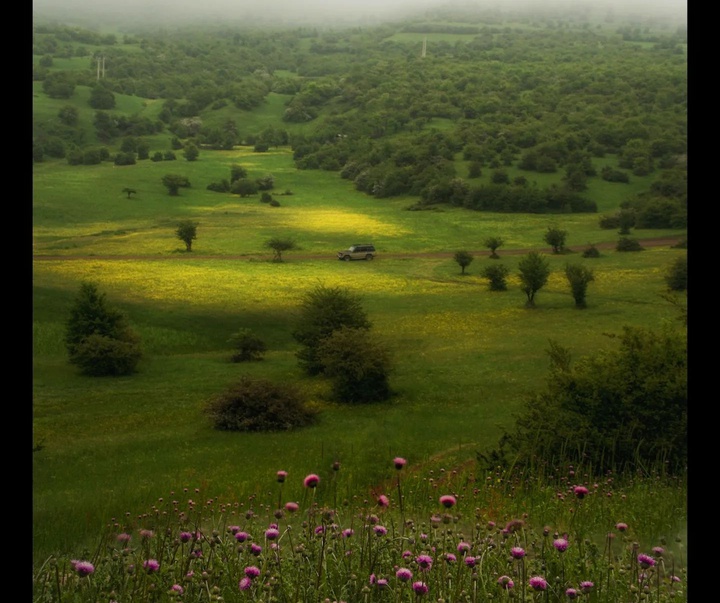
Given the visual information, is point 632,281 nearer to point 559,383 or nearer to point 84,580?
point 559,383

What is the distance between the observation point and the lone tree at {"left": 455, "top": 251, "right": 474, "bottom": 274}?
13008 mm

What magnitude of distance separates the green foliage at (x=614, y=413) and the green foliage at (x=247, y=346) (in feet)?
12.1

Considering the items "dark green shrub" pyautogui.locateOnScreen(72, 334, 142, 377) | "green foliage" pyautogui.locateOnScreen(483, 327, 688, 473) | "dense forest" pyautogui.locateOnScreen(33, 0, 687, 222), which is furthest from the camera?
"dense forest" pyautogui.locateOnScreen(33, 0, 687, 222)

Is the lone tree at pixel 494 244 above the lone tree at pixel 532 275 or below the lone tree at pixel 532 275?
above

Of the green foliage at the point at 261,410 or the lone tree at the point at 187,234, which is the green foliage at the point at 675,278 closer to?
the green foliage at the point at 261,410

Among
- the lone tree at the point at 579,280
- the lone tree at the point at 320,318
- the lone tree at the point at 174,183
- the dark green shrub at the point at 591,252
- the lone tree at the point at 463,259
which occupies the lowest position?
the lone tree at the point at 320,318

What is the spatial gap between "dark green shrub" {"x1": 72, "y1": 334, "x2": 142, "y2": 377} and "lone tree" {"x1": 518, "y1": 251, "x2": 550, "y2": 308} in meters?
6.15

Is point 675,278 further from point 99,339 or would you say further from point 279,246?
point 99,339

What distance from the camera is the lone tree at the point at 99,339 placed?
34.3 feet

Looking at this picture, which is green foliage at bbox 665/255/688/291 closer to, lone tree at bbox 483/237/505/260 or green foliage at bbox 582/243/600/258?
green foliage at bbox 582/243/600/258

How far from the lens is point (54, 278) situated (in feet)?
38.0

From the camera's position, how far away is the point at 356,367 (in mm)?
10570

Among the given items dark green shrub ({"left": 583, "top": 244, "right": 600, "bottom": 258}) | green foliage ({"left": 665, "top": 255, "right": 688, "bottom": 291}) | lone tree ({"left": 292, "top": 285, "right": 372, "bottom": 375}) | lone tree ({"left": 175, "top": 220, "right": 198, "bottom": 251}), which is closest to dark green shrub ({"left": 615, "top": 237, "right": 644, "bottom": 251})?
dark green shrub ({"left": 583, "top": 244, "right": 600, "bottom": 258})

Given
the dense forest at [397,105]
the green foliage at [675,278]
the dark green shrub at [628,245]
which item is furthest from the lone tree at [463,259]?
the green foliage at [675,278]
